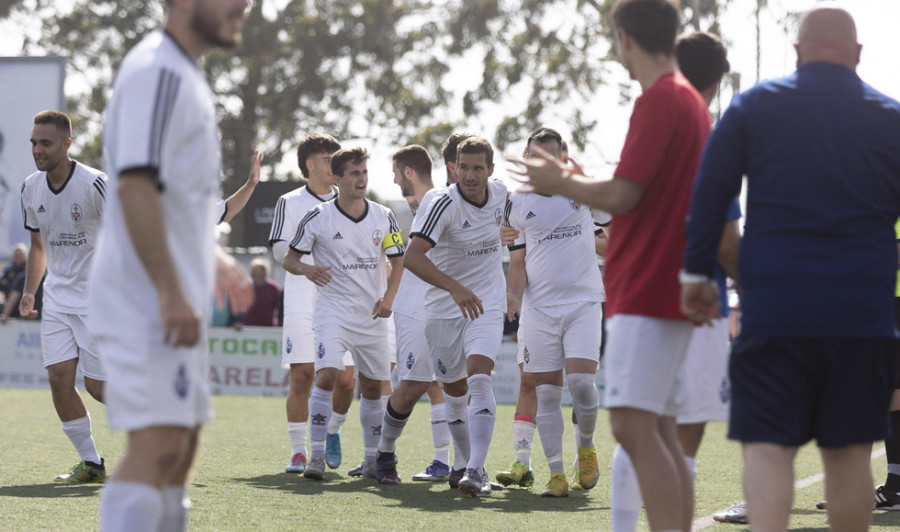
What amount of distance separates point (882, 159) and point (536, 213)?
4.12m

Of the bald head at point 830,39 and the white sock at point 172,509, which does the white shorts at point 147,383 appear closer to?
the white sock at point 172,509

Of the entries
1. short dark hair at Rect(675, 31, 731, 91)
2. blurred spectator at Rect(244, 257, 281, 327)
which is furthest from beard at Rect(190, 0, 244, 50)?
blurred spectator at Rect(244, 257, 281, 327)

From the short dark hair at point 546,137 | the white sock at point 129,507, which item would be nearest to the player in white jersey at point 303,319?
the short dark hair at point 546,137

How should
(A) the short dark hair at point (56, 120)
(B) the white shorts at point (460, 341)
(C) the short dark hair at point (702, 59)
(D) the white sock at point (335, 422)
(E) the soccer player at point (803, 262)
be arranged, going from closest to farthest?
(E) the soccer player at point (803, 262) < (C) the short dark hair at point (702, 59) < (A) the short dark hair at point (56, 120) < (B) the white shorts at point (460, 341) < (D) the white sock at point (335, 422)

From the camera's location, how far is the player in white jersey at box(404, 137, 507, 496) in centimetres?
747

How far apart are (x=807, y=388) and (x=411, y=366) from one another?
4629mm

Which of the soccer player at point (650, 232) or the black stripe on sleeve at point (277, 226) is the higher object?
the black stripe on sleeve at point (277, 226)

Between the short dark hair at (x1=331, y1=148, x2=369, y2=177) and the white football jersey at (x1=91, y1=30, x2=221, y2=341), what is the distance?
496cm

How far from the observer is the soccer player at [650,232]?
394 centimetres

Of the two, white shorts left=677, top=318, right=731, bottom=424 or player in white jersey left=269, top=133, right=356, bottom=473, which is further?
player in white jersey left=269, top=133, right=356, bottom=473

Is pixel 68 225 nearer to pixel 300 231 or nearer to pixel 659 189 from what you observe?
pixel 300 231

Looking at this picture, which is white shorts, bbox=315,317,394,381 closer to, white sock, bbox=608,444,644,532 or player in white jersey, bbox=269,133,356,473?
player in white jersey, bbox=269,133,356,473

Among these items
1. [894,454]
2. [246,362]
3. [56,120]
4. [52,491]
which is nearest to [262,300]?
[246,362]

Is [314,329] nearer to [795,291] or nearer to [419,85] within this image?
[795,291]
